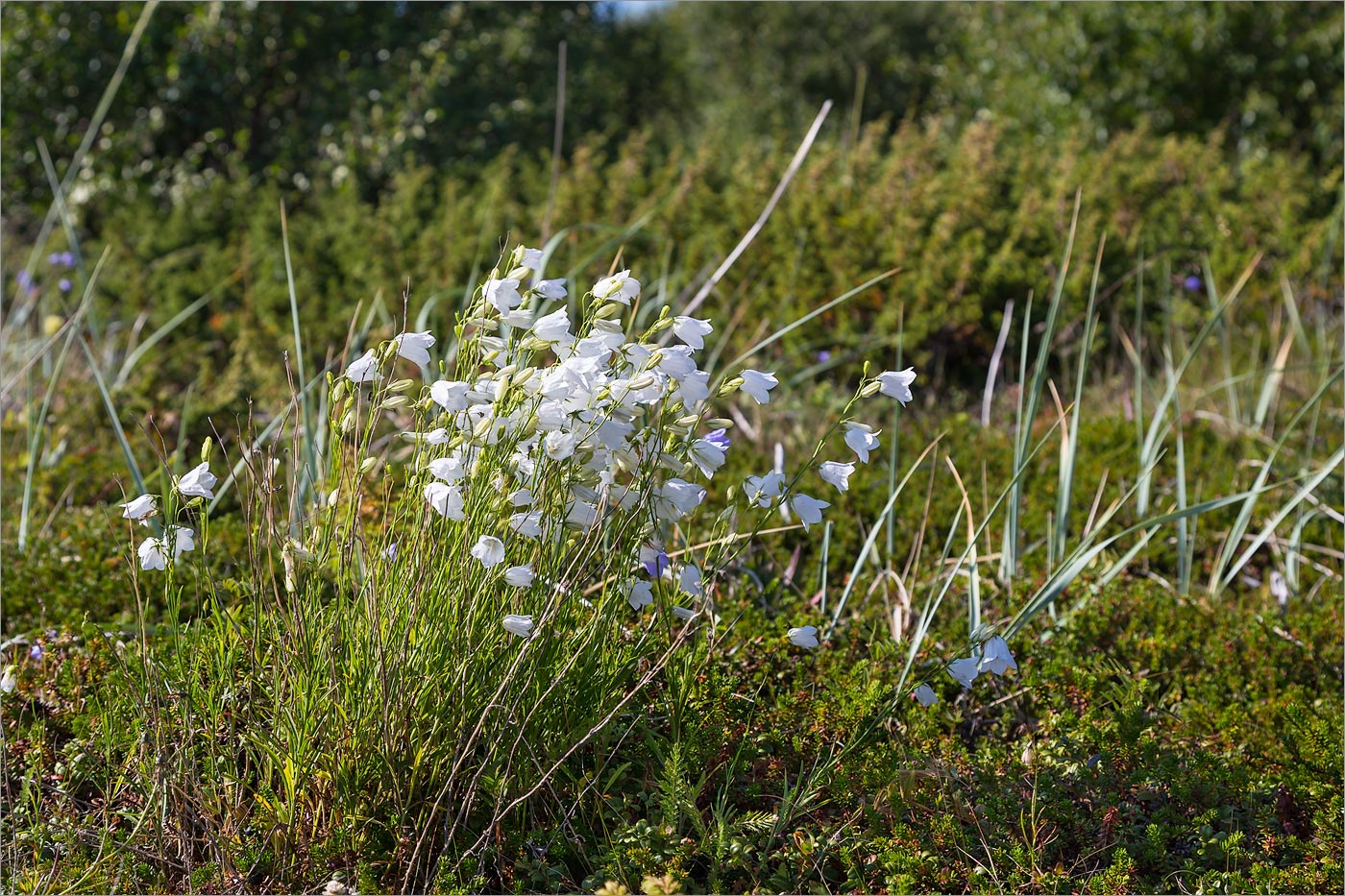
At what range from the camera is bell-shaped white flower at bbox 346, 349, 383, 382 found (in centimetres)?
166

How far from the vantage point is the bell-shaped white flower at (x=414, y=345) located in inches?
65.9

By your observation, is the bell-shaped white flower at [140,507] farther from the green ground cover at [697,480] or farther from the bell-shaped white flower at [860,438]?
the bell-shaped white flower at [860,438]

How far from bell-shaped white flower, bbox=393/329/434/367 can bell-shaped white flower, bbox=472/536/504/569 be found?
0.28 m

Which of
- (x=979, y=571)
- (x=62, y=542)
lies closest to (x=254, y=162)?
(x=62, y=542)

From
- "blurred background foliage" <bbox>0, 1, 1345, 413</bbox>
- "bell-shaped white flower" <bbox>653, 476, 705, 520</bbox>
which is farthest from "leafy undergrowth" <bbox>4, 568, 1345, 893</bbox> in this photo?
"blurred background foliage" <bbox>0, 1, 1345, 413</bbox>

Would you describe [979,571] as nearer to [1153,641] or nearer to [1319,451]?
[1153,641]

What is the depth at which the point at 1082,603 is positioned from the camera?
109 inches

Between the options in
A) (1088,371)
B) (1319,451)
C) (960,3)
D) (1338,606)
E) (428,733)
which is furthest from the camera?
(960,3)

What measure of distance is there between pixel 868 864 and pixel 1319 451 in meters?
2.70

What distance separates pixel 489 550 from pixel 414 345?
13.0 inches

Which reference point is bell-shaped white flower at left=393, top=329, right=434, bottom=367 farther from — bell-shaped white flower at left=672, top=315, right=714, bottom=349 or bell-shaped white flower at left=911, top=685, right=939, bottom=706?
bell-shaped white flower at left=911, top=685, right=939, bottom=706

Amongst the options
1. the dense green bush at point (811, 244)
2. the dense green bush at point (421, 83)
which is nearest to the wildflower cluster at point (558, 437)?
the dense green bush at point (811, 244)

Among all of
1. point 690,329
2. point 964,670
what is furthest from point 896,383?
point 964,670

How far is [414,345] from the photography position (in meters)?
1.69
